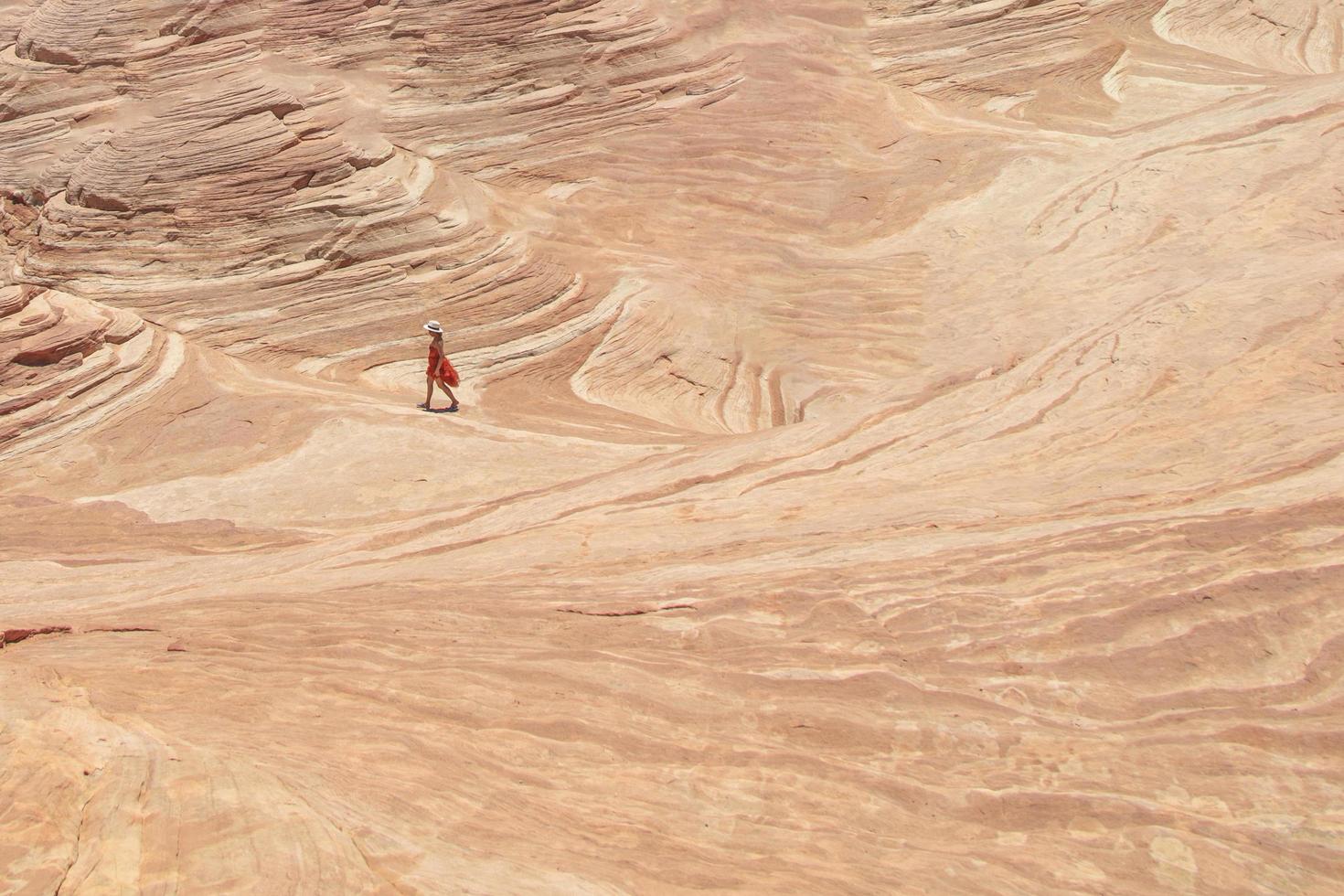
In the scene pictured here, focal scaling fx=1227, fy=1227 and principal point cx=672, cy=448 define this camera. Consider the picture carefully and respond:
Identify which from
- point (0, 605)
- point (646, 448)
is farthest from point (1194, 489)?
point (0, 605)

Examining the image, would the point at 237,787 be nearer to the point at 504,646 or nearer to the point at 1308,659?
the point at 504,646

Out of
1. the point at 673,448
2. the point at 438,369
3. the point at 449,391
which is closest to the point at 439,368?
the point at 438,369

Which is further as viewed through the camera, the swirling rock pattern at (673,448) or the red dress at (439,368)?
the red dress at (439,368)

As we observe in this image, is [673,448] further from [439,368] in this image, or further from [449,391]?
[439,368]

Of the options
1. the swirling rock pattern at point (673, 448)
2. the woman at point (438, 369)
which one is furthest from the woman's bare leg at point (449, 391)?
the swirling rock pattern at point (673, 448)

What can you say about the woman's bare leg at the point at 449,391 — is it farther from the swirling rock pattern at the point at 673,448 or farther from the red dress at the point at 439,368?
the swirling rock pattern at the point at 673,448
